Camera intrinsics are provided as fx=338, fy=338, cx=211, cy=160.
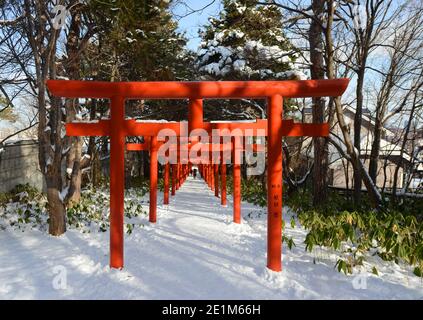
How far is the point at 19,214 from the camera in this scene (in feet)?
25.0

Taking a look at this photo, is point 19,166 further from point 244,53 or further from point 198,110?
point 198,110

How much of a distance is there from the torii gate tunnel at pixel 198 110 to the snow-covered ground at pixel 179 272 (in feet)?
1.42

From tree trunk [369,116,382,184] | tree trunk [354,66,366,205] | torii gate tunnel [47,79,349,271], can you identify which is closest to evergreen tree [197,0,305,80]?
tree trunk [354,66,366,205]

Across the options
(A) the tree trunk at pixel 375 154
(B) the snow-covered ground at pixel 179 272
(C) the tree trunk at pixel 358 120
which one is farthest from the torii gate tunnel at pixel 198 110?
(A) the tree trunk at pixel 375 154

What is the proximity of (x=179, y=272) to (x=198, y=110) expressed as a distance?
2294 mm

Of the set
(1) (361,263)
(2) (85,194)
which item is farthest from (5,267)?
(2) (85,194)

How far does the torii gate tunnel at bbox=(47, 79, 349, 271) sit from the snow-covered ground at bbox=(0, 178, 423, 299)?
17.1 inches

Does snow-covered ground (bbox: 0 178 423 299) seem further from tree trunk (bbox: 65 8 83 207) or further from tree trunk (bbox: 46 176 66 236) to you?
tree trunk (bbox: 65 8 83 207)

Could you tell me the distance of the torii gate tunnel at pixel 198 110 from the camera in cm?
452

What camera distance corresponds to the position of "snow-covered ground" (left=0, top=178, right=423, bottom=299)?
3.99 metres

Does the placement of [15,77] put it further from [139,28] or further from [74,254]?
[74,254]

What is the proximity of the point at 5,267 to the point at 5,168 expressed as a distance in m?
7.84

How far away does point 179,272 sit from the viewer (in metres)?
4.69
